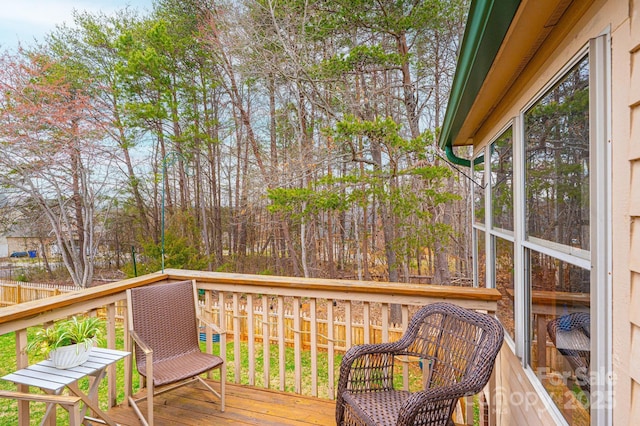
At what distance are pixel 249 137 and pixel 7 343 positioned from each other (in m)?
6.63

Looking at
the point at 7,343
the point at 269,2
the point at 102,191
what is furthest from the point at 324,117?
the point at 7,343

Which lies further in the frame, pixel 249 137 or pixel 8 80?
pixel 249 137

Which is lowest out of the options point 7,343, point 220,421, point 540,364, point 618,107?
point 7,343

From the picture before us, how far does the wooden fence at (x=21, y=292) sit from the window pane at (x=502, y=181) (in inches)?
356

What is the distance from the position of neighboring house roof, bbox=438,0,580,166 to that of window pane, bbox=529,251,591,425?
91 centimetres

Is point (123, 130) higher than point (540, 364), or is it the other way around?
point (123, 130)

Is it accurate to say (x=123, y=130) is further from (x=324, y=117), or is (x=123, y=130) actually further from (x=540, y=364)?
(x=540, y=364)

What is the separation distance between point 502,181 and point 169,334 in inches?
106

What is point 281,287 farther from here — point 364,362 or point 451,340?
point 451,340

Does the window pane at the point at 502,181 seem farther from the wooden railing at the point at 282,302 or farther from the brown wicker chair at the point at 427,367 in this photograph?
the brown wicker chair at the point at 427,367

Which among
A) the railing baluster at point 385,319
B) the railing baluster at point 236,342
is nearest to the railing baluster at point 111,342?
the railing baluster at point 236,342

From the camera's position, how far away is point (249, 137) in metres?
9.41

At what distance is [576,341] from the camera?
1235mm

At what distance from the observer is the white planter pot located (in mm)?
1828
